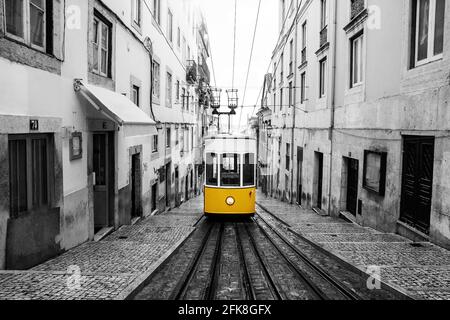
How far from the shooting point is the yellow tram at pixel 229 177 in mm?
12305

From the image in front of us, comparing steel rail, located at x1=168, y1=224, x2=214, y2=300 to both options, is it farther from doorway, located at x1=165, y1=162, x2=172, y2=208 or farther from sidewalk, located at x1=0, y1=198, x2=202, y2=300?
doorway, located at x1=165, y1=162, x2=172, y2=208

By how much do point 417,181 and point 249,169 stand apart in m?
5.29

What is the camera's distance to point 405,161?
8.79 m

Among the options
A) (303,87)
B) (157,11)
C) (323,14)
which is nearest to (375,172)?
(323,14)

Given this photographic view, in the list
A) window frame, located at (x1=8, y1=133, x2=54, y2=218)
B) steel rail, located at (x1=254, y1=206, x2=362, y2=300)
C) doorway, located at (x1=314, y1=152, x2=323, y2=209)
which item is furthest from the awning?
doorway, located at (x1=314, y1=152, x2=323, y2=209)

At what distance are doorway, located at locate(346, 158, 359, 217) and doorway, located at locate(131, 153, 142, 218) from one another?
655cm

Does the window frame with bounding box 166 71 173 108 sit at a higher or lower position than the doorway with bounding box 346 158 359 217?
higher

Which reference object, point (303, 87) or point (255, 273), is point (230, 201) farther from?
point (303, 87)

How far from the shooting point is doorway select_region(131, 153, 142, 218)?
12.5 metres

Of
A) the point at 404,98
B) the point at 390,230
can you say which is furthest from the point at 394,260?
the point at 404,98

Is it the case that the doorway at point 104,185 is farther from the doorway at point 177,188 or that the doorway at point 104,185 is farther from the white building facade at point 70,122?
the doorway at point 177,188

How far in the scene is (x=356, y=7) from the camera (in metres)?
11.7

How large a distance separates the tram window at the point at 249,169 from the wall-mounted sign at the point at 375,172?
3.34 m

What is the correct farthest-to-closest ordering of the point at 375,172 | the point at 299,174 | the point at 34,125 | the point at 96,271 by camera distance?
the point at 299,174 < the point at 375,172 < the point at 34,125 < the point at 96,271
